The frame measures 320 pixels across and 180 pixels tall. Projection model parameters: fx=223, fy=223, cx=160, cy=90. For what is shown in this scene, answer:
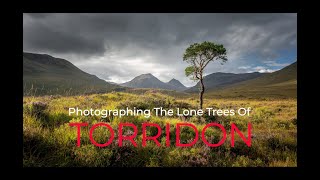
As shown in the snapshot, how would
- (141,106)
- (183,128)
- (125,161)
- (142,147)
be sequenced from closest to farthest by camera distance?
(125,161) → (142,147) → (183,128) → (141,106)

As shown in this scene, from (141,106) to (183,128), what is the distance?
505cm

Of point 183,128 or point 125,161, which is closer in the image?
point 125,161
